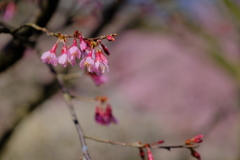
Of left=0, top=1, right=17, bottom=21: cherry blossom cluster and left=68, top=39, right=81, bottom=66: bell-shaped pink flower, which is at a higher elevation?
left=0, top=1, right=17, bottom=21: cherry blossom cluster

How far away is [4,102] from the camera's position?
181 inches

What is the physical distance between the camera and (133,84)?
34.8 ft

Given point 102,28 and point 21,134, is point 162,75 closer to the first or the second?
point 21,134

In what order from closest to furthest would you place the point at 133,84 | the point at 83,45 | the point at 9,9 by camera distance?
1. the point at 83,45
2. the point at 9,9
3. the point at 133,84

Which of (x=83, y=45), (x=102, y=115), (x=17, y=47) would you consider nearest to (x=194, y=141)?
(x=102, y=115)

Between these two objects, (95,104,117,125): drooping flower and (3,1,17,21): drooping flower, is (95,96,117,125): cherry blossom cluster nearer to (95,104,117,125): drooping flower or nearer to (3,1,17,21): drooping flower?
(95,104,117,125): drooping flower

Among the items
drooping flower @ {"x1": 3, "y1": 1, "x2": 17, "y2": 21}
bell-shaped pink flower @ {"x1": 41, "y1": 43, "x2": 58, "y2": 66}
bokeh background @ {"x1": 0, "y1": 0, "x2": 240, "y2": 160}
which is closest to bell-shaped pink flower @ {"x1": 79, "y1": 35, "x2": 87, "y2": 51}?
bell-shaped pink flower @ {"x1": 41, "y1": 43, "x2": 58, "y2": 66}

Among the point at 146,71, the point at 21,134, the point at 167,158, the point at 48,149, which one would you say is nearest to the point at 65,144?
the point at 48,149

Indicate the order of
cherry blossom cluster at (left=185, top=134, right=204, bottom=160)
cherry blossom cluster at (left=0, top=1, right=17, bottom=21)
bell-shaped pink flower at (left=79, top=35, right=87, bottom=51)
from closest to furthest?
bell-shaped pink flower at (left=79, top=35, right=87, bottom=51)
cherry blossom cluster at (left=185, top=134, right=204, bottom=160)
cherry blossom cluster at (left=0, top=1, right=17, bottom=21)

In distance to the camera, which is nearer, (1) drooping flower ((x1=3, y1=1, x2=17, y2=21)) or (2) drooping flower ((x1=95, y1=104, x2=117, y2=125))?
(2) drooping flower ((x1=95, y1=104, x2=117, y2=125))

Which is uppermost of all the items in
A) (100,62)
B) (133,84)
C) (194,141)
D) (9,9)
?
(133,84)

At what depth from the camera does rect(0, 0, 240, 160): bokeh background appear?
2568 mm

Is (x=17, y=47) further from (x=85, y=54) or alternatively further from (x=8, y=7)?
(x=85, y=54)

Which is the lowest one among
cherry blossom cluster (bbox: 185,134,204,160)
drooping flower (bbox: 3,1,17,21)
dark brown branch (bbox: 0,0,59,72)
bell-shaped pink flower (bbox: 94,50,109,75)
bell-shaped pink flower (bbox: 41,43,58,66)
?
cherry blossom cluster (bbox: 185,134,204,160)
